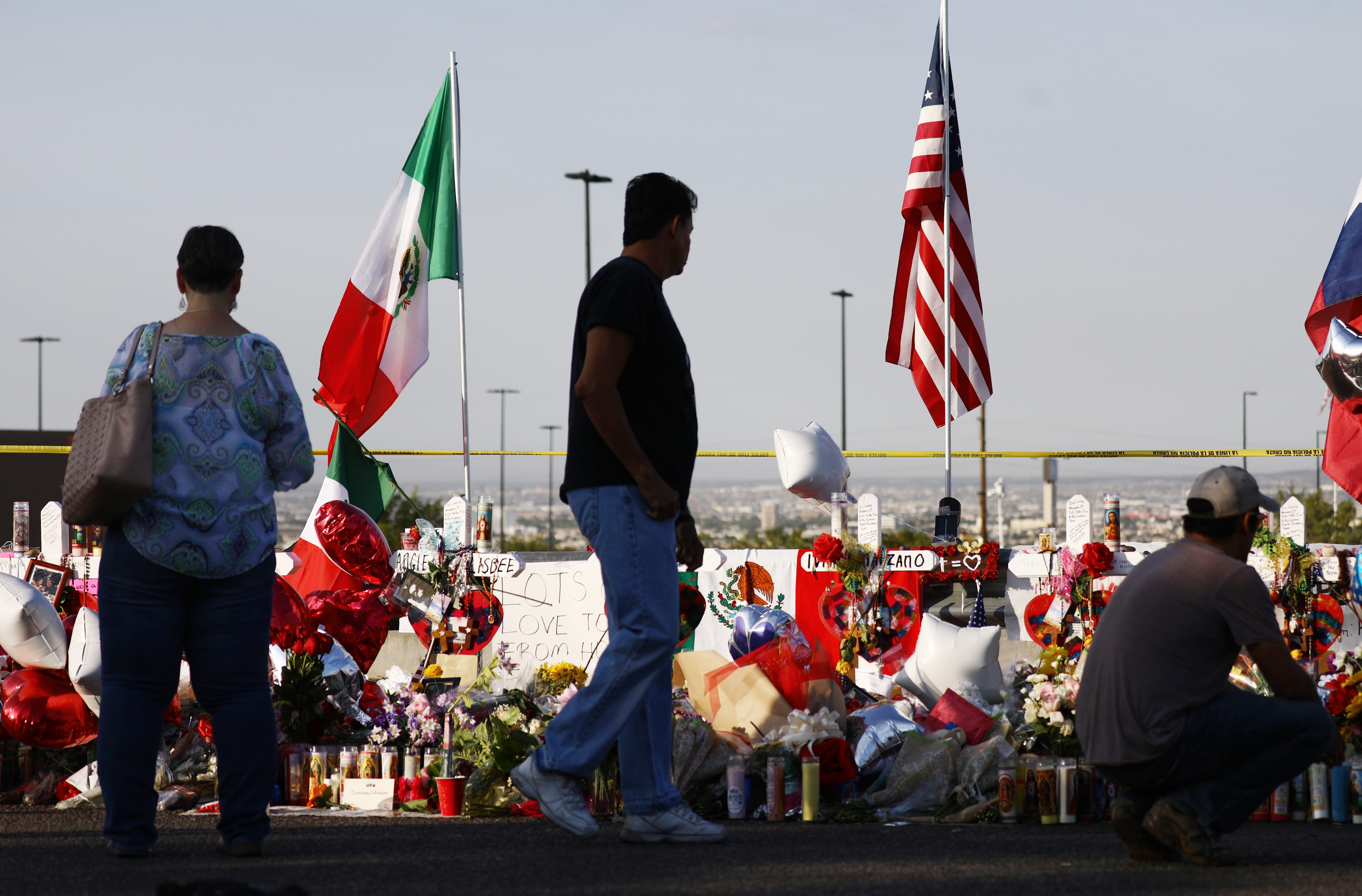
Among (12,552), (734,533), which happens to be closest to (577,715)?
(12,552)

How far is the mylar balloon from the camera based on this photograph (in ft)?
19.3

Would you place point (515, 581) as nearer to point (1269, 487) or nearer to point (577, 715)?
point (577, 715)

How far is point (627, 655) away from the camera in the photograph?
3.68 meters

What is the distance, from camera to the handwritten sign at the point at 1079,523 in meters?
5.95

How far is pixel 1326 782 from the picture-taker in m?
4.22

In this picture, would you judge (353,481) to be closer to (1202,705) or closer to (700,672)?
(700,672)

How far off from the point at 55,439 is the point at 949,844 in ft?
117

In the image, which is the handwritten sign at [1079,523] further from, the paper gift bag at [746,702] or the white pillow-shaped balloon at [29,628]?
the white pillow-shaped balloon at [29,628]

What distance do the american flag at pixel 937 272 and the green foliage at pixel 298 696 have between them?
14.7 feet

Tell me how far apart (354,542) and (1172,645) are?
3.43 metres

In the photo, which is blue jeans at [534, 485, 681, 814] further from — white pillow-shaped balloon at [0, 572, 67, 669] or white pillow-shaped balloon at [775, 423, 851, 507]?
white pillow-shaped balloon at [775, 423, 851, 507]

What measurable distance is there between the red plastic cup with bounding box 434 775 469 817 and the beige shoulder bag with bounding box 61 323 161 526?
1421 millimetres

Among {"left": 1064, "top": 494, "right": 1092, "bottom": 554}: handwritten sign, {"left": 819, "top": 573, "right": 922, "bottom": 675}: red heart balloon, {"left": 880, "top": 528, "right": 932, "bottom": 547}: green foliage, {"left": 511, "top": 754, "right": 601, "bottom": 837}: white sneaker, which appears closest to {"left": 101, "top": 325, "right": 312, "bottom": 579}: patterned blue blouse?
{"left": 511, "top": 754, "right": 601, "bottom": 837}: white sneaker

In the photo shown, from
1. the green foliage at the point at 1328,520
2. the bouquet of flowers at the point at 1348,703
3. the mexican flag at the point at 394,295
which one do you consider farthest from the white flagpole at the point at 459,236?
the green foliage at the point at 1328,520
